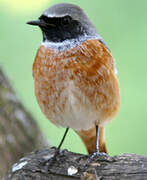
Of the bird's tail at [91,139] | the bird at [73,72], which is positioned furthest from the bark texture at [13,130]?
the bird at [73,72]

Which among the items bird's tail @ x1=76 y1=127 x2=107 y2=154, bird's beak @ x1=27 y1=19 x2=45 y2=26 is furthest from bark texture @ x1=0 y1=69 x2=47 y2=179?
bird's beak @ x1=27 y1=19 x2=45 y2=26

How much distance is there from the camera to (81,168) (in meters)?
4.77

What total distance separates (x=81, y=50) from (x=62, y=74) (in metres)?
0.41

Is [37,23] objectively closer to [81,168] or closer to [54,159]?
[54,159]

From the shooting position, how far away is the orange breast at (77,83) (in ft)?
16.5

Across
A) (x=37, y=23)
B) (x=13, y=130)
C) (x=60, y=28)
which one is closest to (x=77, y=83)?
Answer: (x=60, y=28)

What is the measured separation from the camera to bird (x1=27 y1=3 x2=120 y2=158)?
5027 mm

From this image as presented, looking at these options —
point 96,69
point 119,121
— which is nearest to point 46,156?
point 96,69

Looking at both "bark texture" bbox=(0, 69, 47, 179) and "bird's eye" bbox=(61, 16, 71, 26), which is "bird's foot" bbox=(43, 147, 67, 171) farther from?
"bird's eye" bbox=(61, 16, 71, 26)

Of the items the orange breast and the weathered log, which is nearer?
the weathered log

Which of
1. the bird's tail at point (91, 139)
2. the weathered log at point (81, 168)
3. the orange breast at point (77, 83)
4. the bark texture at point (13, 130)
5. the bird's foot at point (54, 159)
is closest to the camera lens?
the weathered log at point (81, 168)

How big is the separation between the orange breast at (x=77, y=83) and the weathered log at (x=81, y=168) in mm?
571

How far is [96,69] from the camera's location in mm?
5059

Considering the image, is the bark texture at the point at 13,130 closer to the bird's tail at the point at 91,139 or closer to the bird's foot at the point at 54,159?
the bird's tail at the point at 91,139
